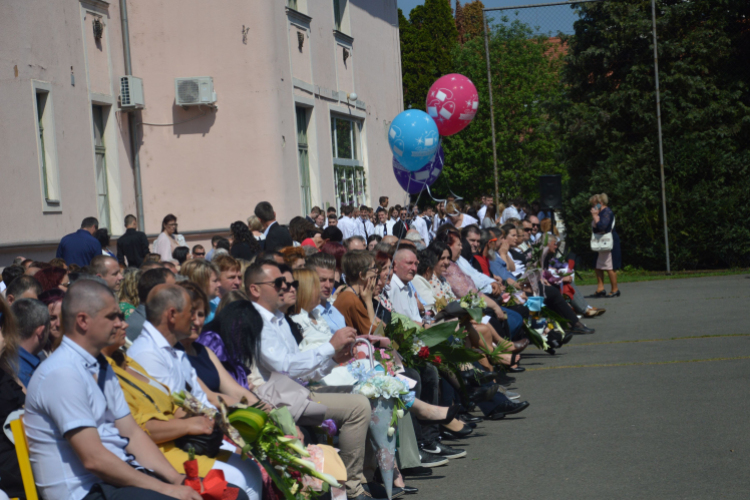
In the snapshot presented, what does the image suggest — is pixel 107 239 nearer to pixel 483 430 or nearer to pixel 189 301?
pixel 483 430

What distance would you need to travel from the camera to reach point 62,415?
3592 mm

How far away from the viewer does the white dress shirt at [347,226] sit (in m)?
19.3

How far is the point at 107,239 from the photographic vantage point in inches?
491

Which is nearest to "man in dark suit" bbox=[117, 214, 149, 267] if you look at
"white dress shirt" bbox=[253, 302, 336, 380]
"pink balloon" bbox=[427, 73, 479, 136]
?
"pink balloon" bbox=[427, 73, 479, 136]

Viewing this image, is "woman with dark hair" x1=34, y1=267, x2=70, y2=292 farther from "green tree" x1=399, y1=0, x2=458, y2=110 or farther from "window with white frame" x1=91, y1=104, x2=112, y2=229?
"green tree" x1=399, y1=0, x2=458, y2=110

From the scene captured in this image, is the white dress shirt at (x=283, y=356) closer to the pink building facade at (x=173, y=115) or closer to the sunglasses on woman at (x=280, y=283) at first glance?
the sunglasses on woman at (x=280, y=283)

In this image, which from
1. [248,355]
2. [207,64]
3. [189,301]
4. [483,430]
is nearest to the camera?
[189,301]

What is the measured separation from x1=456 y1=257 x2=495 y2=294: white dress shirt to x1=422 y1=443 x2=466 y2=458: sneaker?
3.78 m

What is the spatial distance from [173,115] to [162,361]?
13.6 metres

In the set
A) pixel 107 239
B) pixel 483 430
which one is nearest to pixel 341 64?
pixel 107 239

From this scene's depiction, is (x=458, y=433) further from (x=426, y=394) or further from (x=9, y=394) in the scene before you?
(x=9, y=394)

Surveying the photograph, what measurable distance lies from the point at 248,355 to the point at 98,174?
11444 millimetres

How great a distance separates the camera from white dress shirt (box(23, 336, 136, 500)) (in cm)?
360

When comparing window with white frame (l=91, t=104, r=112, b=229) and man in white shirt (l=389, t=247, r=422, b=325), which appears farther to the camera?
window with white frame (l=91, t=104, r=112, b=229)
